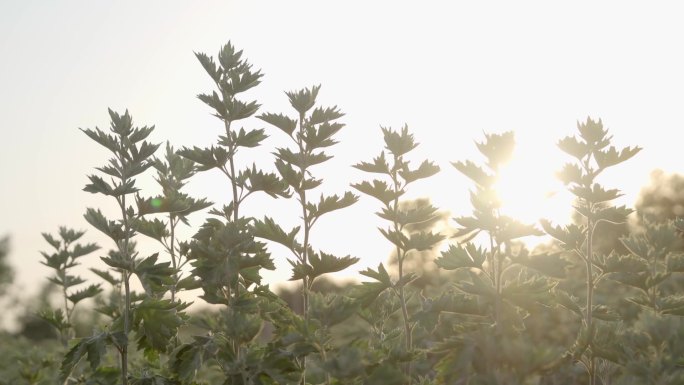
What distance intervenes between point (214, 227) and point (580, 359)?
322cm

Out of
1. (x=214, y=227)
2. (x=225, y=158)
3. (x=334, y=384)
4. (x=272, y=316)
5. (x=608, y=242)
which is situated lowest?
(x=334, y=384)

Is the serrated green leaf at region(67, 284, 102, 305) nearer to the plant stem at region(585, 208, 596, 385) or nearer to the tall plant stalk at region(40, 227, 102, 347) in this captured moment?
the tall plant stalk at region(40, 227, 102, 347)

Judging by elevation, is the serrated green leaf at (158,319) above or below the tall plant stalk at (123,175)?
below

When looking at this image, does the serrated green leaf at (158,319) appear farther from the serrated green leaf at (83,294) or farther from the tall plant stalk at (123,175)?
the serrated green leaf at (83,294)

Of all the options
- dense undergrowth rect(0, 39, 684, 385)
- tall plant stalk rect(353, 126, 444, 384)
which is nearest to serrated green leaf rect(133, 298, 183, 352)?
dense undergrowth rect(0, 39, 684, 385)

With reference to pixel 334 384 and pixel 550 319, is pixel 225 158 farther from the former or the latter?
pixel 550 319

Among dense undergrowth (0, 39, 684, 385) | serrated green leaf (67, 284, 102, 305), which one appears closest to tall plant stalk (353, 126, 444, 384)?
dense undergrowth (0, 39, 684, 385)

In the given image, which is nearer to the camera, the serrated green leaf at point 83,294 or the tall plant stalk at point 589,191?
the tall plant stalk at point 589,191

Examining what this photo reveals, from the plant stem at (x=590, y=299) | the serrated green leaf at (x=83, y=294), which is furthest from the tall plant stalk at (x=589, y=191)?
the serrated green leaf at (x=83, y=294)

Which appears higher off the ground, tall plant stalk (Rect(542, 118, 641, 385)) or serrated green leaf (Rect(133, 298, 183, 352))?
tall plant stalk (Rect(542, 118, 641, 385))

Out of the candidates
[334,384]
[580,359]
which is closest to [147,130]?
[334,384]

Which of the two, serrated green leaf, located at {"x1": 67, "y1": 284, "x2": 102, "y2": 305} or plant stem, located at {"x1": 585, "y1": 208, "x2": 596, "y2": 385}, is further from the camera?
serrated green leaf, located at {"x1": 67, "y1": 284, "x2": 102, "y2": 305}

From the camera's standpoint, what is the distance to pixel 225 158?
22.2 feet

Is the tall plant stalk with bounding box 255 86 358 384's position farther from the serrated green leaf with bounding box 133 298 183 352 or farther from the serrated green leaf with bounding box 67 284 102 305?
the serrated green leaf with bounding box 67 284 102 305
